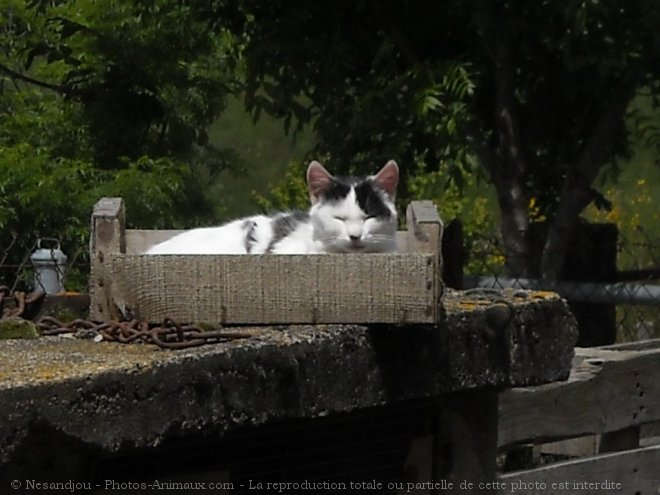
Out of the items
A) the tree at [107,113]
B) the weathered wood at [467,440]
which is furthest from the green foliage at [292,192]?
the weathered wood at [467,440]

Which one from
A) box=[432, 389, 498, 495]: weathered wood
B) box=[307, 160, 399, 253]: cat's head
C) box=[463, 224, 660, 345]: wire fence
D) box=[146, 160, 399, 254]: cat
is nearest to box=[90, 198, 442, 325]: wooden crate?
box=[432, 389, 498, 495]: weathered wood

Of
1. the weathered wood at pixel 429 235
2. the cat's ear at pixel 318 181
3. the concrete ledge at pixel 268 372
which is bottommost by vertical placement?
the concrete ledge at pixel 268 372

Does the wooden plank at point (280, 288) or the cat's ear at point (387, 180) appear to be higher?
the cat's ear at point (387, 180)

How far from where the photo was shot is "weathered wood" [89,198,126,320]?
2.74 meters

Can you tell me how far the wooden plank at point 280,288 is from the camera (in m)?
2.62

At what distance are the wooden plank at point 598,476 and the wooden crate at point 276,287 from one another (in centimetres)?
146

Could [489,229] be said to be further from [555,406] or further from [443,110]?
[555,406]

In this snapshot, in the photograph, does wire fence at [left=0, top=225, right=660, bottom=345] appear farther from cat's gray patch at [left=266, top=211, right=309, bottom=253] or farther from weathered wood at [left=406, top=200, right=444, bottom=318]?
weathered wood at [left=406, top=200, right=444, bottom=318]

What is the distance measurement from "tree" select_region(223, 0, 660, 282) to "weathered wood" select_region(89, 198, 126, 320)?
3.29m

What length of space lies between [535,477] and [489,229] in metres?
7.23

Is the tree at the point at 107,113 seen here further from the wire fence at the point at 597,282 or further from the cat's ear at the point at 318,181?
the cat's ear at the point at 318,181

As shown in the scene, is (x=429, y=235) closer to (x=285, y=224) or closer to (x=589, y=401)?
(x=285, y=224)

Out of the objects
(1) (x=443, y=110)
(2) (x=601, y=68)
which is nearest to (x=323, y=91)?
(1) (x=443, y=110)

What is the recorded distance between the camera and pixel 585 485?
4.41 meters
